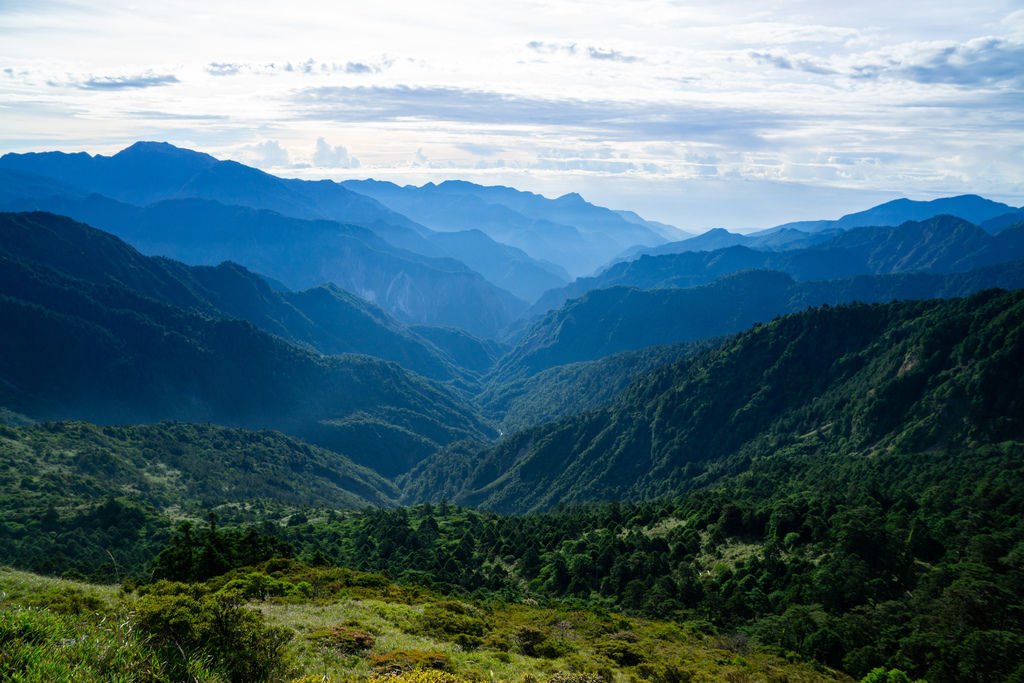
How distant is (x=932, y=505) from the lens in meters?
90.5

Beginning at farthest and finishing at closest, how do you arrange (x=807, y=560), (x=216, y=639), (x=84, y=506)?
1. (x=84, y=506)
2. (x=807, y=560)
3. (x=216, y=639)

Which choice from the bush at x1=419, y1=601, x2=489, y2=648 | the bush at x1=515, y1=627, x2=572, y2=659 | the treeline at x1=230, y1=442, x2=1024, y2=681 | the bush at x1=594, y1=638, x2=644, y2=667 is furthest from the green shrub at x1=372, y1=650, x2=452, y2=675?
the treeline at x1=230, y1=442, x2=1024, y2=681

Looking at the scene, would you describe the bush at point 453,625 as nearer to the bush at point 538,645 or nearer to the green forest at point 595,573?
the green forest at point 595,573

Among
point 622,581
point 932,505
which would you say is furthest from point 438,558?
point 932,505

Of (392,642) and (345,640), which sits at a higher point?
(345,640)

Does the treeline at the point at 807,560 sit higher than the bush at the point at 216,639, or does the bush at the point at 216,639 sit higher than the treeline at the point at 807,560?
the bush at the point at 216,639

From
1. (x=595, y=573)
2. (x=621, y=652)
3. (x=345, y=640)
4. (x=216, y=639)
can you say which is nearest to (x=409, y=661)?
(x=345, y=640)

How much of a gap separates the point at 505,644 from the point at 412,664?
1163 centimetres

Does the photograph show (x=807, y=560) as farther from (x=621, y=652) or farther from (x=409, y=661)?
(x=409, y=661)

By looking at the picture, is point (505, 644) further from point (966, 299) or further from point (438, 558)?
point (966, 299)

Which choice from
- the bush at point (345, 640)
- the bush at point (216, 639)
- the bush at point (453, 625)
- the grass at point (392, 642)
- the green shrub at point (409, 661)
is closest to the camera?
the grass at point (392, 642)

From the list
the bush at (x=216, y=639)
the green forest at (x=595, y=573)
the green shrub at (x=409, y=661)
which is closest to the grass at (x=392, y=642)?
the green shrub at (x=409, y=661)

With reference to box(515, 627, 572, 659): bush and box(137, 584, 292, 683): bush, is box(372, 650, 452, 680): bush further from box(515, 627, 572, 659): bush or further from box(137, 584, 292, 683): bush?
box(515, 627, 572, 659): bush

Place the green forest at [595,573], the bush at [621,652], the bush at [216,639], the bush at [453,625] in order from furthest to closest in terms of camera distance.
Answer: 1. the bush at [621,652]
2. the bush at [453,625]
3. the green forest at [595,573]
4. the bush at [216,639]
